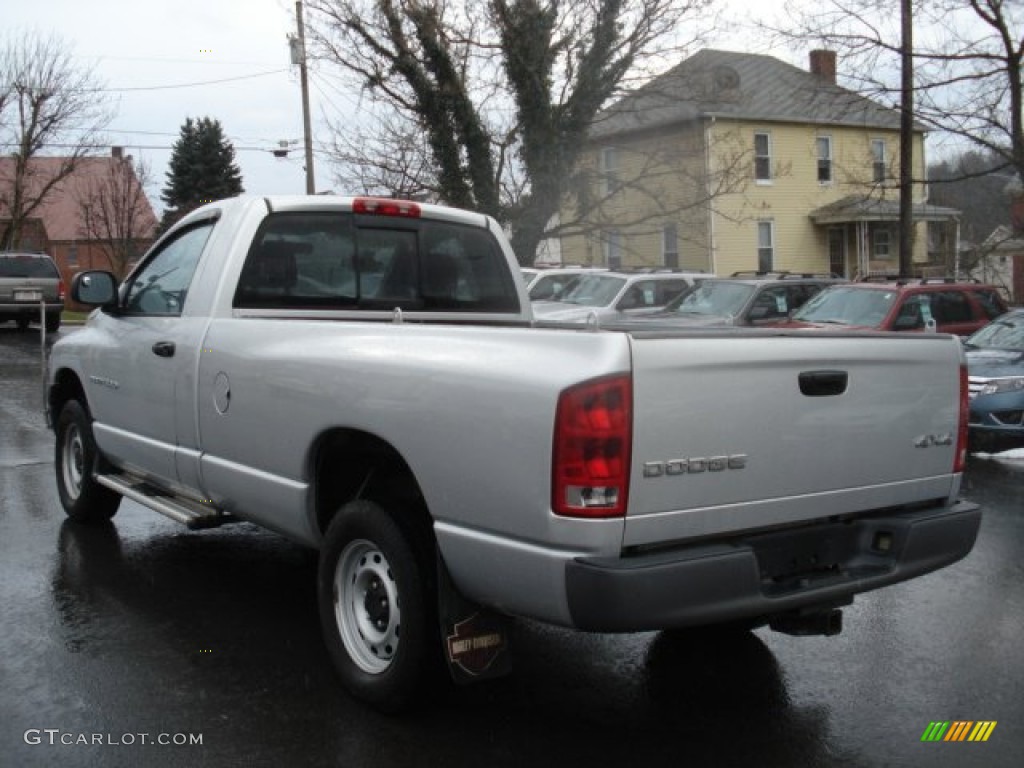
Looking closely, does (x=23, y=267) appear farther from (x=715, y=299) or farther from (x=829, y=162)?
(x=829, y=162)

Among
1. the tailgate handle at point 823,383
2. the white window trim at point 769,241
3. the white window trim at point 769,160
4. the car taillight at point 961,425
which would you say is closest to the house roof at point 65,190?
the white window trim at point 769,160

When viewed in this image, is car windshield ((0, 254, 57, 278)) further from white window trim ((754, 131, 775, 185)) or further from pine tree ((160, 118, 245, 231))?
pine tree ((160, 118, 245, 231))

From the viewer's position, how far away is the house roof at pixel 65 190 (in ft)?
127

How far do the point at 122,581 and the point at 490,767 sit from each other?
2.91 meters

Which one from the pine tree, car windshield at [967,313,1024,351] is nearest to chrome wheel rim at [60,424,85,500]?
car windshield at [967,313,1024,351]

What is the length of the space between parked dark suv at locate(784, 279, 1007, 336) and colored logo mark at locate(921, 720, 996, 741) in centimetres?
899

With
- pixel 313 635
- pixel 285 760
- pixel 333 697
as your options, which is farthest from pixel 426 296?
pixel 285 760

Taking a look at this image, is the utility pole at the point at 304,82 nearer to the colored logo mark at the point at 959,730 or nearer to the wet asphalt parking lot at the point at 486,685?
the wet asphalt parking lot at the point at 486,685

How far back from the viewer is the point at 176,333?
205 inches

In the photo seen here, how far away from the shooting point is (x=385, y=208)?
17.5 feet

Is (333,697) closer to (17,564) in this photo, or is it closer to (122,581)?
(122,581)

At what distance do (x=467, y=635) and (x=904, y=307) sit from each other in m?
10.9

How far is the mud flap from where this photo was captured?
359 centimetres

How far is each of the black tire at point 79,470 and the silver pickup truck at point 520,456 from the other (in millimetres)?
1502
